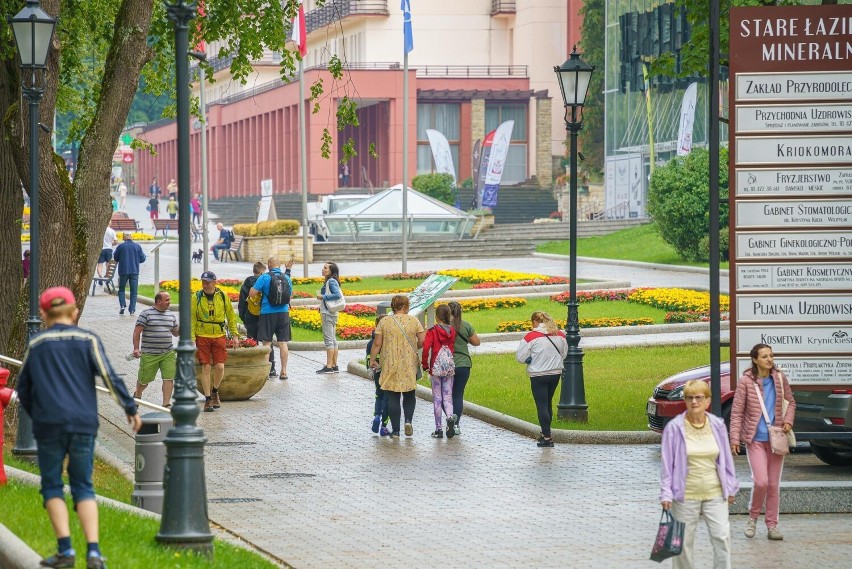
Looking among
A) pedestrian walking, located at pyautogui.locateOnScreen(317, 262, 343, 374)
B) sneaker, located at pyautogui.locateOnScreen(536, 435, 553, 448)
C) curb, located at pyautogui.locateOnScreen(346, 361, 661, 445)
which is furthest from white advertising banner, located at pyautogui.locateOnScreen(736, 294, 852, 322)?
pedestrian walking, located at pyautogui.locateOnScreen(317, 262, 343, 374)

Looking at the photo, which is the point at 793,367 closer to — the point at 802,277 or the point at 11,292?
the point at 802,277

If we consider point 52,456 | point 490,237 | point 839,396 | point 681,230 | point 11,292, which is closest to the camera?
point 52,456

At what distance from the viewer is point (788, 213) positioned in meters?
14.1

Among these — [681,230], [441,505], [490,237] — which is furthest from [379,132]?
[441,505]

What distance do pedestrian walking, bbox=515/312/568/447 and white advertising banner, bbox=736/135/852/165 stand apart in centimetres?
401

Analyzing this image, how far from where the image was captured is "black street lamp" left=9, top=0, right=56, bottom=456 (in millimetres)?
15031

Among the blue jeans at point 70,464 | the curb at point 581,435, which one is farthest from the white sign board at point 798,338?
the blue jeans at point 70,464

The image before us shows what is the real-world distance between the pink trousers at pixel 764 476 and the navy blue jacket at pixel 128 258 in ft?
72.3

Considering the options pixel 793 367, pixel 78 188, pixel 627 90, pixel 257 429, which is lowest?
pixel 257 429

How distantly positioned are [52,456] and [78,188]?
315 inches

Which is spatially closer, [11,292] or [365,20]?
[11,292]

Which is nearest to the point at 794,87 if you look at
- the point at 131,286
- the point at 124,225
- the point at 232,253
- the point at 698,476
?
the point at 698,476

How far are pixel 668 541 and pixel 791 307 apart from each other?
5171mm

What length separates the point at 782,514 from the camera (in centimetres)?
1362
